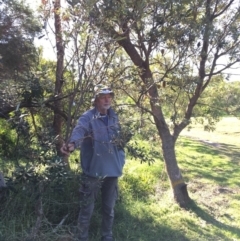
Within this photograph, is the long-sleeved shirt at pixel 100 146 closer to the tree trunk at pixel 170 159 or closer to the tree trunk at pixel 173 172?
the tree trunk at pixel 170 159

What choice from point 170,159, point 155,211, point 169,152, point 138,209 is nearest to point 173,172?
point 170,159

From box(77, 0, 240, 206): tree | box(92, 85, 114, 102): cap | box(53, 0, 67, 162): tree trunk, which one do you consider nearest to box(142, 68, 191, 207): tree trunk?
box(77, 0, 240, 206): tree

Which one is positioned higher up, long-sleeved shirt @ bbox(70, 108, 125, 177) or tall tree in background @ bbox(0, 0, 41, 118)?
tall tree in background @ bbox(0, 0, 41, 118)

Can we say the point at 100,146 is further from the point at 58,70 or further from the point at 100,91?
the point at 58,70

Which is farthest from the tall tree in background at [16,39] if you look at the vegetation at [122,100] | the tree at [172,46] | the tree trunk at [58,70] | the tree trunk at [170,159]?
the tree trunk at [170,159]

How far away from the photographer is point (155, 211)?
5.61 m

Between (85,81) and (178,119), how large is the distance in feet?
9.99

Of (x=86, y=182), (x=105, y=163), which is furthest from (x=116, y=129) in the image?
(x=86, y=182)

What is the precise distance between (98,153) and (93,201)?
513mm

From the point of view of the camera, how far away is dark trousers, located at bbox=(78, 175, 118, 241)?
3.80 m

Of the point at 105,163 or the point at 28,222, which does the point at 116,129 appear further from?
the point at 28,222

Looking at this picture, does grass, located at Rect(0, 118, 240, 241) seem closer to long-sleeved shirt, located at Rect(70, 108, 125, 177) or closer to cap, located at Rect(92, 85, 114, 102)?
long-sleeved shirt, located at Rect(70, 108, 125, 177)

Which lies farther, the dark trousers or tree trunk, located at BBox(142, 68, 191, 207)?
tree trunk, located at BBox(142, 68, 191, 207)

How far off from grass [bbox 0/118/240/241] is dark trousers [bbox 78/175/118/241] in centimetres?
19
